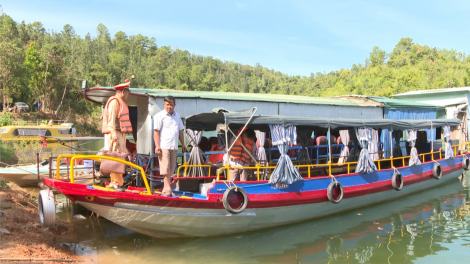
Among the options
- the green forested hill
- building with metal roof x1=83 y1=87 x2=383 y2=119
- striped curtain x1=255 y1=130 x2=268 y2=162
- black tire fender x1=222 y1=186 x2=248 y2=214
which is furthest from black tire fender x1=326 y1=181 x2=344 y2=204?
the green forested hill

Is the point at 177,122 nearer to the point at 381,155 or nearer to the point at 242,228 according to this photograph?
the point at 242,228

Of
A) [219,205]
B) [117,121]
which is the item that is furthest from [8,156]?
[219,205]

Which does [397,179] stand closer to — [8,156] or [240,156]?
[240,156]

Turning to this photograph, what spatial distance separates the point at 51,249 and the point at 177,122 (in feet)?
8.77

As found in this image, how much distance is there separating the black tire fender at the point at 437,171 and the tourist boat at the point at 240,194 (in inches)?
87.1

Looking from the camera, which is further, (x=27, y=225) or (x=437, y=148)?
(x=437, y=148)

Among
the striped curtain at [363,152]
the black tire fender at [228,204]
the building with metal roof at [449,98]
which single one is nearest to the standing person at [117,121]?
the black tire fender at [228,204]

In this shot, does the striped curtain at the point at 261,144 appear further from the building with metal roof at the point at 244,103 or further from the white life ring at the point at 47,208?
the white life ring at the point at 47,208

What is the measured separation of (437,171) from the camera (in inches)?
453

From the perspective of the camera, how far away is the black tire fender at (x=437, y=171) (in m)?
11.3

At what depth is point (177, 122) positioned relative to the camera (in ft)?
20.4

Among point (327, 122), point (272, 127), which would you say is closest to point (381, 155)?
point (327, 122)

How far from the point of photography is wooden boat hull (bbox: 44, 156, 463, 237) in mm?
5770

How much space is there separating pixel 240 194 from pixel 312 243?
167cm
